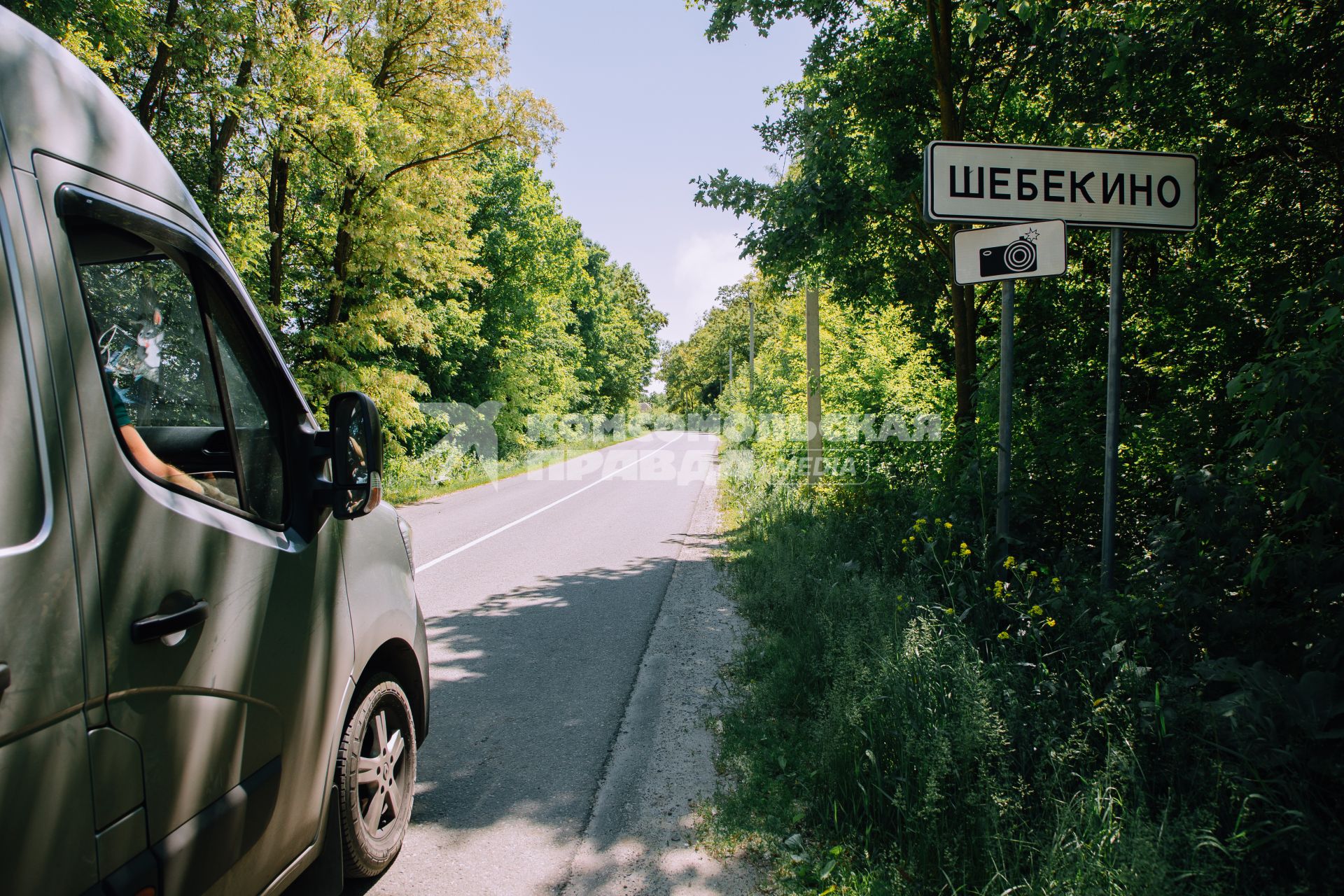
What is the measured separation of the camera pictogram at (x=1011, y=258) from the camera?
3877 millimetres

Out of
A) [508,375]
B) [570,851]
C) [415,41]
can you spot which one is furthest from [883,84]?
[508,375]

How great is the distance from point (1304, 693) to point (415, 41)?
18.2m

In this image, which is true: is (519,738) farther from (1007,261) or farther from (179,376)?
(1007,261)

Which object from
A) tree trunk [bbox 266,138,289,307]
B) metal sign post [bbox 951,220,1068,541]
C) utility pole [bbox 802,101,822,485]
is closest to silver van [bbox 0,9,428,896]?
metal sign post [bbox 951,220,1068,541]

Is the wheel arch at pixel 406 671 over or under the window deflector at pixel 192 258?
under

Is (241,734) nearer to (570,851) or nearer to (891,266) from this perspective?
(570,851)

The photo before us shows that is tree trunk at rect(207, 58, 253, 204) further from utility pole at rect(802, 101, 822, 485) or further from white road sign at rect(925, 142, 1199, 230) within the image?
white road sign at rect(925, 142, 1199, 230)

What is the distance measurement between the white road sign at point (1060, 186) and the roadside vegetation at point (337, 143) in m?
9.90

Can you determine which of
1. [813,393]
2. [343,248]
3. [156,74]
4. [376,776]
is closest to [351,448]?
[376,776]

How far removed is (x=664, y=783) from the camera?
3732 mm

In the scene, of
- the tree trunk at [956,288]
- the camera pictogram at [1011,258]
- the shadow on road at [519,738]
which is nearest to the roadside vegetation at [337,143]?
the shadow on road at [519,738]

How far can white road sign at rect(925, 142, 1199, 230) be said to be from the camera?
3688 millimetres

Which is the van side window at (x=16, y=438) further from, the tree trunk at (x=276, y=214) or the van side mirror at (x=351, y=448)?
the tree trunk at (x=276, y=214)

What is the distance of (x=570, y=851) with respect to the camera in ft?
10.3
